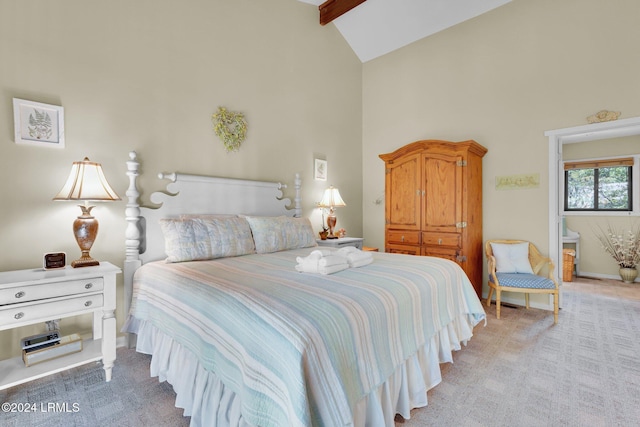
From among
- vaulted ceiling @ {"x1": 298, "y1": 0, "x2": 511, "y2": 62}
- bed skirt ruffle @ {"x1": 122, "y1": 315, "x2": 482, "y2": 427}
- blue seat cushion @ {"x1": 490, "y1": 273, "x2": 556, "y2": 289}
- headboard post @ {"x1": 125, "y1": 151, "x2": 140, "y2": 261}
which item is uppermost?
vaulted ceiling @ {"x1": 298, "y1": 0, "x2": 511, "y2": 62}

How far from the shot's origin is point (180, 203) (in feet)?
9.11

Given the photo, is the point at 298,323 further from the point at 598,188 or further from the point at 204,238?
the point at 598,188

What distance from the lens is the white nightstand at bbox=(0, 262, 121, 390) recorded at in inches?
65.9

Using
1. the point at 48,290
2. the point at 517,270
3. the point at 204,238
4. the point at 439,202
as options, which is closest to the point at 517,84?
the point at 439,202

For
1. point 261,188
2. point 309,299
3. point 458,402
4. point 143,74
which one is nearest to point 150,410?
point 309,299

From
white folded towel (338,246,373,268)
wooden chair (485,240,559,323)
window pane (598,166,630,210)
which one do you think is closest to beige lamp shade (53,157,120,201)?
white folded towel (338,246,373,268)

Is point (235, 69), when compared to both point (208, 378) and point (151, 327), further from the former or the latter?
point (208, 378)

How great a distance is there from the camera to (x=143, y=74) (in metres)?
2.62

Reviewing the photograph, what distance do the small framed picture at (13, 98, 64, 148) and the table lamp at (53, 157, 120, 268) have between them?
0.96 ft

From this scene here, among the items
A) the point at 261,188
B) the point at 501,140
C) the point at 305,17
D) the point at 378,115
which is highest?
the point at 305,17

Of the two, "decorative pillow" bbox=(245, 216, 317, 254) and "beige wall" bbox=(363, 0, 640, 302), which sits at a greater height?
"beige wall" bbox=(363, 0, 640, 302)

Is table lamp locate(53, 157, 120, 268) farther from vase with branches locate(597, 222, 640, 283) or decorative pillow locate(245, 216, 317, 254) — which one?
vase with branches locate(597, 222, 640, 283)

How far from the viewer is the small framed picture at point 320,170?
4.19 meters

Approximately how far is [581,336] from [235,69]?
166 inches
